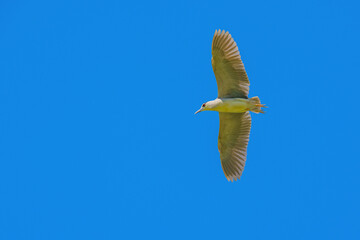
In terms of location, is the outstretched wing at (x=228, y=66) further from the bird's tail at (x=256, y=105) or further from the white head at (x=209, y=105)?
the white head at (x=209, y=105)

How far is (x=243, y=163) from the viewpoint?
460 inches

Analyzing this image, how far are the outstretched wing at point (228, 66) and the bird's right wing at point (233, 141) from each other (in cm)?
68

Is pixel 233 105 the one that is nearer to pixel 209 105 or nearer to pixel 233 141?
pixel 209 105

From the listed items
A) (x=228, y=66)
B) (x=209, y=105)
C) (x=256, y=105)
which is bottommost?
(x=256, y=105)

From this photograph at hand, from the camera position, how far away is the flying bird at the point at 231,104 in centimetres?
1073

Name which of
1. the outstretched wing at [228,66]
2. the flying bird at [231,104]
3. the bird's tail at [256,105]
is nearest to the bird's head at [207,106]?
the flying bird at [231,104]

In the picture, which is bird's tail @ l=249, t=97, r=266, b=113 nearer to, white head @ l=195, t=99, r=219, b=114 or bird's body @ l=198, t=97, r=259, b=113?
bird's body @ l=198, t=97, r=259, b=113

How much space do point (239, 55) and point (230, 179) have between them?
3.11 meters

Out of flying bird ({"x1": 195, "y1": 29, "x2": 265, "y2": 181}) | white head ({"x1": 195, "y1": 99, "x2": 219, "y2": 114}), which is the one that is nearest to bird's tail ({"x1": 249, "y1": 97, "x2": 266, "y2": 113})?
flying bird ({"x1": 195, "y1": 29, "x2": 265, "y2": 181})

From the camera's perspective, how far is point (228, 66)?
10.8 meters

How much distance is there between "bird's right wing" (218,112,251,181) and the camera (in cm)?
1156

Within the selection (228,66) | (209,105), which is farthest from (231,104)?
(228,66)

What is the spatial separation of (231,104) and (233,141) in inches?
46.6

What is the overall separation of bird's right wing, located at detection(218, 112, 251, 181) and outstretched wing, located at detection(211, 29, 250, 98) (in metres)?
0.68
